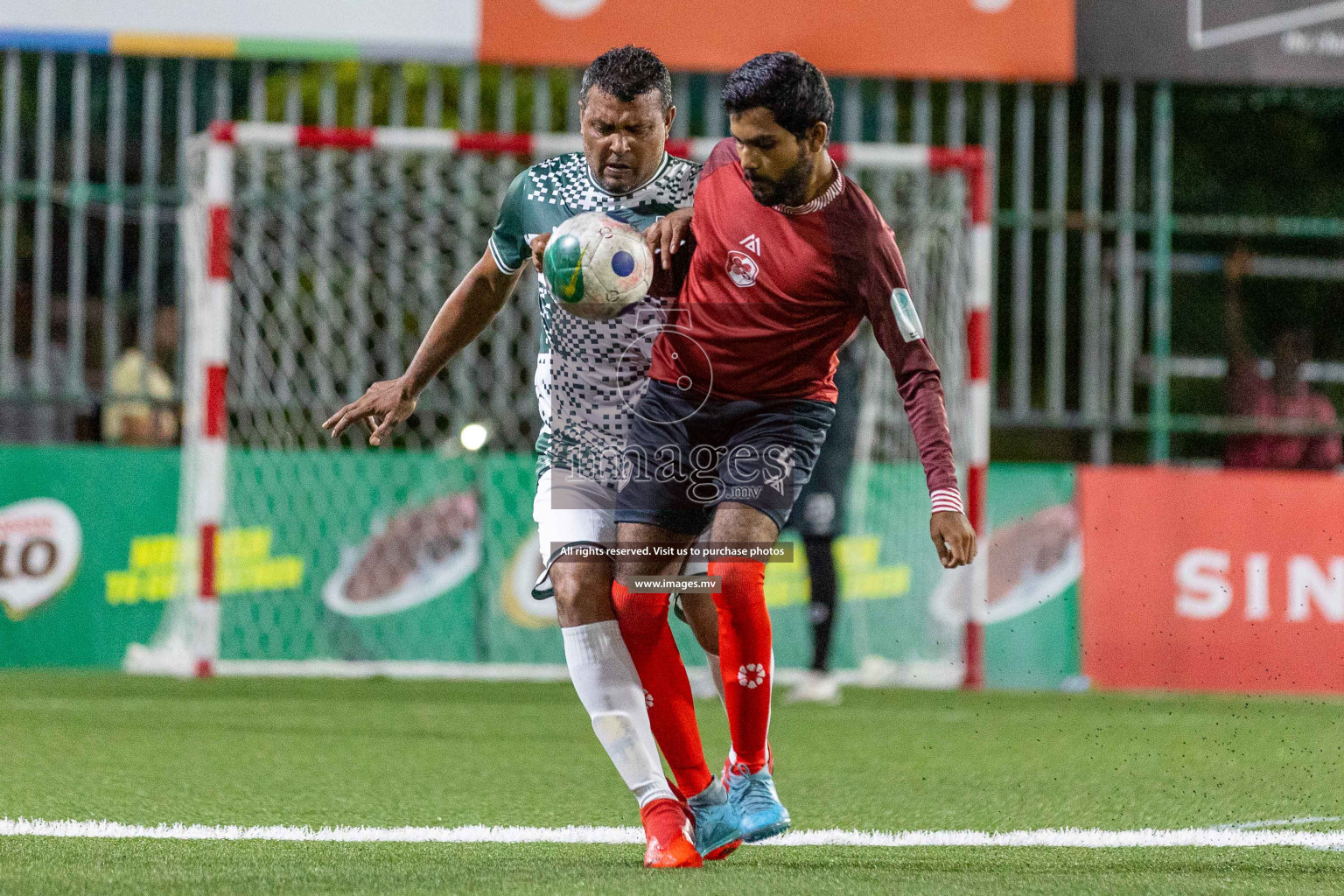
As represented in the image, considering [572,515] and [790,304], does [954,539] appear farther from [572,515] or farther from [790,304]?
[572,515]

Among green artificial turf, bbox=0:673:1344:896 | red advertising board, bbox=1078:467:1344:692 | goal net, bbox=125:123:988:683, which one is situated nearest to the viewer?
green artificial turf, bbox=0:673:1344:896

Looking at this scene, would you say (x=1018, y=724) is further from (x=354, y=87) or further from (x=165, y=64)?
(x=354, y=87)

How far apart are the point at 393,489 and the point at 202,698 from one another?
2075 millimetres

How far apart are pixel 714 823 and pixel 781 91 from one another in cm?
168

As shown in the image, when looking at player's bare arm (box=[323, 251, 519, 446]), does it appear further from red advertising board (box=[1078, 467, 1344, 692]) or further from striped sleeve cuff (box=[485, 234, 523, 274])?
red advertising board (box=[1078, 467, 1344, 692])

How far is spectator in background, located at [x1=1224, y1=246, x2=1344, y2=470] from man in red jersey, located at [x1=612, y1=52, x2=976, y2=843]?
7371 millimetres

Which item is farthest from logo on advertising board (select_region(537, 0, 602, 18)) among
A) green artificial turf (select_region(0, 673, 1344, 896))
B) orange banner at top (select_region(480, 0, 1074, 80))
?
green artificial turf (select_region(0, 673, 1344, 896))

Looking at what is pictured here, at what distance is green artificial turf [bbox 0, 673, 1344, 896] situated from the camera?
4.05 metres

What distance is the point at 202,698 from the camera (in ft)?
28.0

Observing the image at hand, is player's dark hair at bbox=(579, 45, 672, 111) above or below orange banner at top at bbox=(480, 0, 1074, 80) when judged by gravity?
below

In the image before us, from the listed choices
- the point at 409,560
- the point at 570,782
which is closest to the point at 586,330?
the point at 570,782

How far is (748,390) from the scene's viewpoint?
4504 millimetres

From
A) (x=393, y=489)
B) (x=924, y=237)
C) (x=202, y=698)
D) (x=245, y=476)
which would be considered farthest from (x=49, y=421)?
(x=924, y=237)

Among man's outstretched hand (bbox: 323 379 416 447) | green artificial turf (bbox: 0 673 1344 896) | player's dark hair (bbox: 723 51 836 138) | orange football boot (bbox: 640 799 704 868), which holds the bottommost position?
green artificial turf (bbox: 0 673 1344 896)
